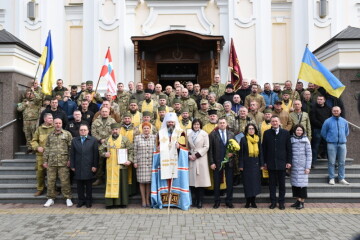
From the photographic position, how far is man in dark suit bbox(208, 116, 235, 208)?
25.0 feet

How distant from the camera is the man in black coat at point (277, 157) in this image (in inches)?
296

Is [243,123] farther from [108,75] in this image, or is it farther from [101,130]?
[108,75]

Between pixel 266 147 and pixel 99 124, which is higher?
pixel 99 124

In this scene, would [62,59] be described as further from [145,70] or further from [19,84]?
[19,84]

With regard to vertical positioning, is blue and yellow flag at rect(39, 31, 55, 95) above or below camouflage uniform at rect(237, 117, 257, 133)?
above

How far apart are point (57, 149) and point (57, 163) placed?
0.29m

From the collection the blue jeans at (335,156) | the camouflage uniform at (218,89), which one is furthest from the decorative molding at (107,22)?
the blue jeans at (335,156)

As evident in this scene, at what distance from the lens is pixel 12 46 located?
973cm

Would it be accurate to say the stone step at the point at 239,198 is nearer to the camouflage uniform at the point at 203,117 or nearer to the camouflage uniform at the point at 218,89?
the camouflage uniform at the point at 203,117

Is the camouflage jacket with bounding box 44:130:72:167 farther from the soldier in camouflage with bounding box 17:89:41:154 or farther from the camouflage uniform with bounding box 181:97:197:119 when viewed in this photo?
the camouflage uniform with bounding box 181:97:197:119

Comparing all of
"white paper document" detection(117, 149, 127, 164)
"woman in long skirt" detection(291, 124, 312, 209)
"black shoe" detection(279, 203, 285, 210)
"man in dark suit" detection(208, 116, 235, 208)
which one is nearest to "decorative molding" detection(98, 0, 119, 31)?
"white paper document" detection(117, 149, 127, 164)

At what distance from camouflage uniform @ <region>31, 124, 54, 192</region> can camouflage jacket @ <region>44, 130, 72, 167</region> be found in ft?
1.11

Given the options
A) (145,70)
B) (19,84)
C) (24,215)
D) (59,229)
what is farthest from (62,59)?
(59,229)

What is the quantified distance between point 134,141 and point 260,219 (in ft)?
9.69
